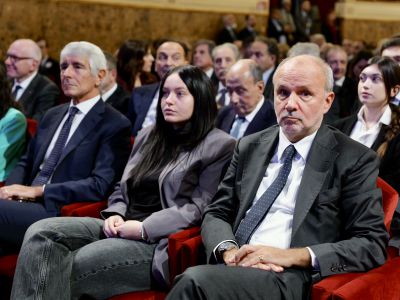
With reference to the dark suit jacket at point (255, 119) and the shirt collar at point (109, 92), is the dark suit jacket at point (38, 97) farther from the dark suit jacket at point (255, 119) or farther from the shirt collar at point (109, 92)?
the dark suit jacket at point (255, 119)

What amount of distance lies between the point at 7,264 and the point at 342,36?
39.8 ft

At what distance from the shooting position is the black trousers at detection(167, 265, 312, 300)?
2387mm

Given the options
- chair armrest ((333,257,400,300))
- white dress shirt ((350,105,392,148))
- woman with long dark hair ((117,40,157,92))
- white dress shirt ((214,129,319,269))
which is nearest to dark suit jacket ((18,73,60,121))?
woman with long dark hair ((117,40,157,92))

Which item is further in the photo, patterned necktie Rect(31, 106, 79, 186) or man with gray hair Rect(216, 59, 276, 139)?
man with gray hair Rect(216, 59, 276, 139)

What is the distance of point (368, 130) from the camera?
3.86 meters

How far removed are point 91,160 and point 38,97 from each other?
96.5 inches

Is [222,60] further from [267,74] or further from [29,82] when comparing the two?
[29,82]

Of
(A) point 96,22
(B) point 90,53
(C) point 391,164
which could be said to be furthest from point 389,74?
(A) point 96,22

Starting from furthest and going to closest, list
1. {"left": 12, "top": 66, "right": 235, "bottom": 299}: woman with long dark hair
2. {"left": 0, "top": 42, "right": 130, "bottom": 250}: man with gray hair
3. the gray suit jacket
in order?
{"left": 0, "top": 42, "right": 130, "bottom": 250}: man with gray hair < the gray suit jacket < {"left": 12, "top": 66, "right": 235, "bottom": 299}: woman with long dark hair

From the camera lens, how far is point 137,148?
11.4 ft

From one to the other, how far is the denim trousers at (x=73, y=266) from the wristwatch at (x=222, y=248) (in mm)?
435

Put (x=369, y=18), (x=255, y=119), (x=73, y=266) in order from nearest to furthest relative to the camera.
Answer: (x=73, y=266) < (x=255, y=119) < (x=369, y=18)

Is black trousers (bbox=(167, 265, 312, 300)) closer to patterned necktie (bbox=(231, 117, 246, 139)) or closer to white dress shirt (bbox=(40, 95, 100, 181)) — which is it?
white dress shirt (bbox=(40, 95, 100, 181))

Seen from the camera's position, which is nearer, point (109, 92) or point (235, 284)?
point (235, 284)
